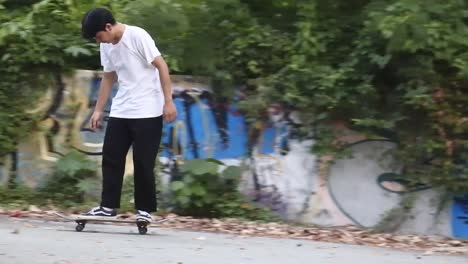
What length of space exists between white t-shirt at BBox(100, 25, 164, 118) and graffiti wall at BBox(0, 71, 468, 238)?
1.83 m

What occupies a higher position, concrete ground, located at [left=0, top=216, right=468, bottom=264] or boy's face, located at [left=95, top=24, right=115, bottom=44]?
boy's face, located at [left=95, top=24, right=115, bottom=44]

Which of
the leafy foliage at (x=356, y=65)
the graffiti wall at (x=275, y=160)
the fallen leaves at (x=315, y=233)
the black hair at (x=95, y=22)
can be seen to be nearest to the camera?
the black hair at (x=95, y=22)

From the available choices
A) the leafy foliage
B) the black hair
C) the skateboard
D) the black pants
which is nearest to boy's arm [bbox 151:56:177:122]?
the black pants

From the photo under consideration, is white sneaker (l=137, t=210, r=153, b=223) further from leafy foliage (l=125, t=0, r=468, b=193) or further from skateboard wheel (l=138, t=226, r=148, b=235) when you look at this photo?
leafy foliage (l=125, t=0, r=468, b=193)

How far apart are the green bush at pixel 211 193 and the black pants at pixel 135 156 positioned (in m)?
1.45

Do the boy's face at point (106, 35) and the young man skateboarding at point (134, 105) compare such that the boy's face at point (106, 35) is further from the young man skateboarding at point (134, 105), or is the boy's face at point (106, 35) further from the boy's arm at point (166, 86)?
the boy's arm at point (166, 86)

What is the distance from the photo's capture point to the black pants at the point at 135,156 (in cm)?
673

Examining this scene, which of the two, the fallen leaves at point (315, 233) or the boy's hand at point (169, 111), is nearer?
the boy's hand at point (169, 111)

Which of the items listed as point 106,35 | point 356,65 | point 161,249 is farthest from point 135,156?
point 356,65

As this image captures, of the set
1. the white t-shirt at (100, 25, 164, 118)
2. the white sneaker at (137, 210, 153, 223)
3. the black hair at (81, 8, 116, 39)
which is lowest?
the white sneaker at (137, 210, 153, 223)

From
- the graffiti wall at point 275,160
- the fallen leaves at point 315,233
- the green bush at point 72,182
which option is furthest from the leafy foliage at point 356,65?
the green bush at point 72,182

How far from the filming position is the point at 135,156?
6770 mm

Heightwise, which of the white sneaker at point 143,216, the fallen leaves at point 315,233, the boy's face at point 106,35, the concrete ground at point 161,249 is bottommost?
the fallen leaves at point 315,233

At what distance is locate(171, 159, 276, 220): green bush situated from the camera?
8.27m
